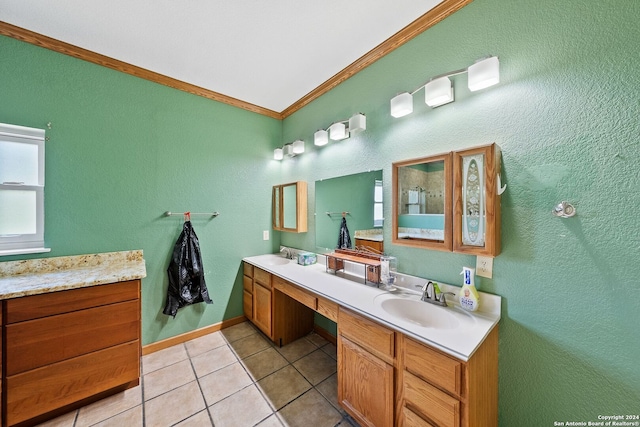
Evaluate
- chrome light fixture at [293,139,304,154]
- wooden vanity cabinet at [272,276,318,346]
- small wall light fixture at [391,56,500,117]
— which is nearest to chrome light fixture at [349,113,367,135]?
small wall light fixture at [391,56,500,117]

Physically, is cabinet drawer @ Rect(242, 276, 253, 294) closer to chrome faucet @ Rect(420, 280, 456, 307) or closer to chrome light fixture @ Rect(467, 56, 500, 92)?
chrome faucet @ Rect(420, 280, 456, 307)

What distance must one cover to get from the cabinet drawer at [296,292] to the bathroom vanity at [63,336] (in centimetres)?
108

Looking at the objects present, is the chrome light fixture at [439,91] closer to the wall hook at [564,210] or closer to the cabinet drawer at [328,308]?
the wall hook at [564,210]

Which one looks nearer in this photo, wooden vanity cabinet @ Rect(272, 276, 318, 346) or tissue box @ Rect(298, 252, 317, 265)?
wooden vanity cabinet @ Rect(272, 276, 318, 346)

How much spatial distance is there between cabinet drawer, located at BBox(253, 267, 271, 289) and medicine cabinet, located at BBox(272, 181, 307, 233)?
608mm

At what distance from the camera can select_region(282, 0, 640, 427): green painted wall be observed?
3.30 ft

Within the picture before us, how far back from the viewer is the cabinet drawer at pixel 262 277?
234 cm

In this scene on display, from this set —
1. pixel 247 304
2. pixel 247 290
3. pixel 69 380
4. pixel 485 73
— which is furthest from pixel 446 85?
pixel 69 380

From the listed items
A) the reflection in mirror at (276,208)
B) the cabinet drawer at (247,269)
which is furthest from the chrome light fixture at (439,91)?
the cabinet drawer at (247,269)

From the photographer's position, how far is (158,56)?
6.64 ft

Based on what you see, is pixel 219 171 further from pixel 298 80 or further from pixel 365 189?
pixel 365 189

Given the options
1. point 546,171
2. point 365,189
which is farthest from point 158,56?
point 546,171

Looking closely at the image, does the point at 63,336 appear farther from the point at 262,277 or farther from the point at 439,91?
the point at 439,91

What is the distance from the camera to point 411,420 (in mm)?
1147
